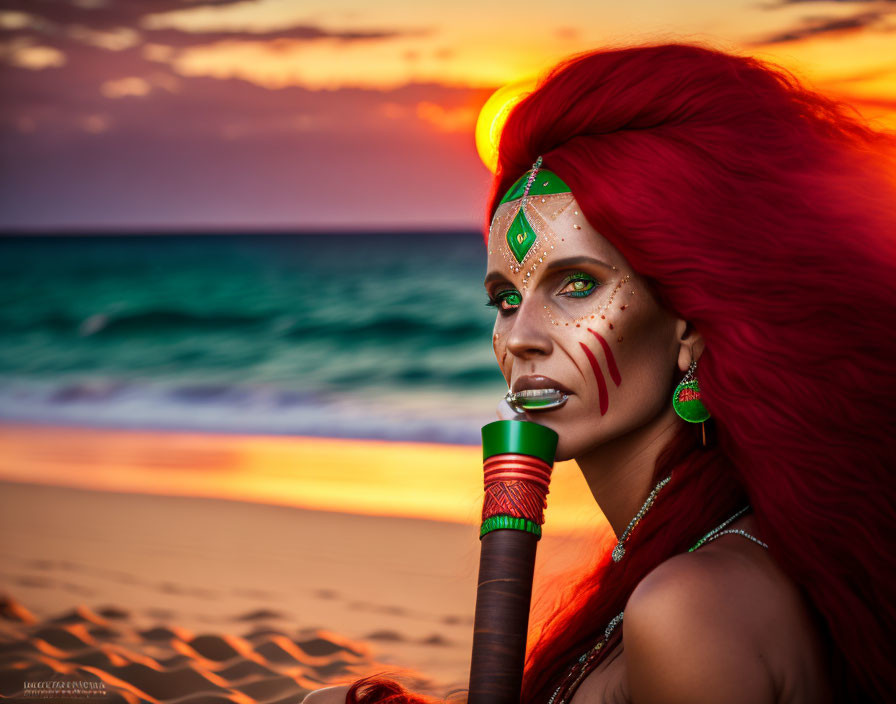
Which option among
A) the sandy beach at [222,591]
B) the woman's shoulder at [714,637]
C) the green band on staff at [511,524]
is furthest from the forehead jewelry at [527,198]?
the sandy beach at [222,591]

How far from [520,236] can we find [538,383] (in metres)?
0.36

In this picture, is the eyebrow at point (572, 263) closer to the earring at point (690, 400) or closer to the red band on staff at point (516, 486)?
the earring at point (690, 400)

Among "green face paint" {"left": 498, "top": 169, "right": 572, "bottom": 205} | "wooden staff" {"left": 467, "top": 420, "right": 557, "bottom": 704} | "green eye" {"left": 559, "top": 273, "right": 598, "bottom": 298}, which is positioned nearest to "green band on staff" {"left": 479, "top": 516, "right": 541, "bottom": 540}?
"wooden staff" {"left": 467, "top": 420, "right": 557, "bottom": 704}

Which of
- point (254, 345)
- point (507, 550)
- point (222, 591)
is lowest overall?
point (254, 345)

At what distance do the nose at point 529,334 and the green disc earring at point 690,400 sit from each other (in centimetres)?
30

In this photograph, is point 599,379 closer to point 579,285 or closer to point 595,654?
point 579,285

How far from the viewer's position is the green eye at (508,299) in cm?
249

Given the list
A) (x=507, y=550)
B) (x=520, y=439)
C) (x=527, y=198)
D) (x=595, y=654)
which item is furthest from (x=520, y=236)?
(x=595, y=654)

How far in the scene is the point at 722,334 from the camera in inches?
87.0

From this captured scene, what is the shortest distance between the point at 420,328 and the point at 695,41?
21.6 metres

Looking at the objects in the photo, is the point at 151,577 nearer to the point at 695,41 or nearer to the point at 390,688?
the point at 390,688

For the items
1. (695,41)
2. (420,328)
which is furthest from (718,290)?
(420,328)

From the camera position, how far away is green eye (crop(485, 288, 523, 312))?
2490 mm

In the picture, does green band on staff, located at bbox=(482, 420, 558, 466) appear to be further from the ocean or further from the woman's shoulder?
the ocean
